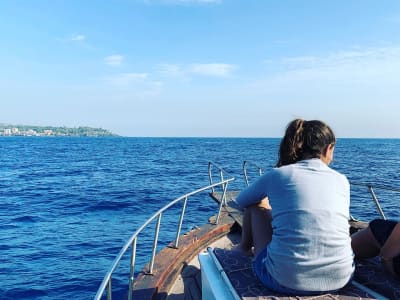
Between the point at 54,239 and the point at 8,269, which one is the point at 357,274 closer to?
the point at 8,269

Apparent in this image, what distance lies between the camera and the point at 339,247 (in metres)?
2.34

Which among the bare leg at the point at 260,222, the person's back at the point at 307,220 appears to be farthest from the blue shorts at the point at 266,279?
the bare leg at the point at 260,222

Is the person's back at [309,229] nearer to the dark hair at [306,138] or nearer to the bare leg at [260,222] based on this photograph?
the dark hair at [306,138]

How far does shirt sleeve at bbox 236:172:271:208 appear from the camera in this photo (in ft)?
8.25

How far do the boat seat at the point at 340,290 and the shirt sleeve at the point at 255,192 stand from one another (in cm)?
53

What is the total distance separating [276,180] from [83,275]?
7.64m

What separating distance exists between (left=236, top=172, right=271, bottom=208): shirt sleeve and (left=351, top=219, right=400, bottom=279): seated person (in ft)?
3.19

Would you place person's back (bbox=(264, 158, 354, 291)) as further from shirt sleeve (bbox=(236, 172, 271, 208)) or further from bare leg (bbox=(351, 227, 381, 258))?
bare leg (bbox=(351, 227, 381, 258))

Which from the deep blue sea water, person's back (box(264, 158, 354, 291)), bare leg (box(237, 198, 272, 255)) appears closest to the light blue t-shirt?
person's back (box(264, 158, 354, 291))

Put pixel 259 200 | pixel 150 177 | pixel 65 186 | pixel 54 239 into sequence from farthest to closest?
1. pixel 150 177
2. pixel 65 186
3. pixel 54 239
4. pixel 259 200

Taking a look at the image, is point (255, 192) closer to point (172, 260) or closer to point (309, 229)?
point (309, 229)

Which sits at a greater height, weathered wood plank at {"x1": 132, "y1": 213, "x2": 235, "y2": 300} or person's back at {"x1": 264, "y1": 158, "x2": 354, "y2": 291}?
person's back at {"x1": 264, "y1": 158, "x2": 354, "y2": 291}

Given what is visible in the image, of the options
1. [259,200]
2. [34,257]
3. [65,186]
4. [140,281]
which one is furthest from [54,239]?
[65,186]

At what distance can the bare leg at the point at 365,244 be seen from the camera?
9.47 ft
